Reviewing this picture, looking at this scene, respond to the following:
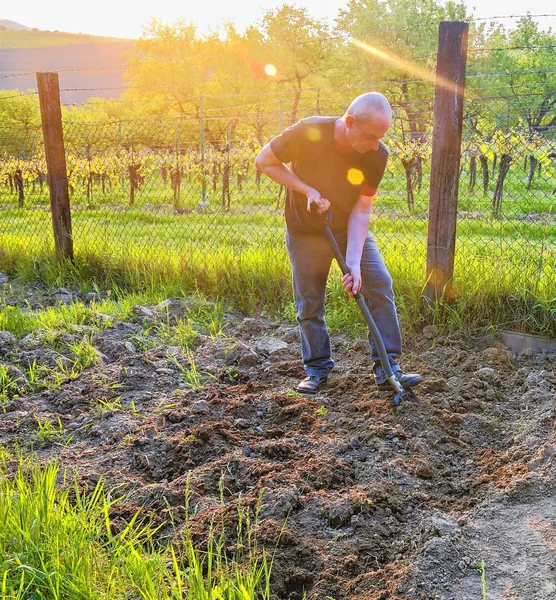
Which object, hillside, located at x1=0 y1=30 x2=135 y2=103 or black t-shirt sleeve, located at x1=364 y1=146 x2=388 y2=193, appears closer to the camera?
black t-shirt sleeve, located at x1=364 y1=146 x2=388 y2=193

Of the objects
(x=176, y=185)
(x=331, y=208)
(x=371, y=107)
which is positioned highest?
(x=371, y=107)

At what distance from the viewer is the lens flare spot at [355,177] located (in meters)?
3.42

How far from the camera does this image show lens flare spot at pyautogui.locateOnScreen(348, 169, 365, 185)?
11.2ft

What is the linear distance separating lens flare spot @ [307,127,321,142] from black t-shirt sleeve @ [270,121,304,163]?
40 mm

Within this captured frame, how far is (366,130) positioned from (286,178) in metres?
0.53

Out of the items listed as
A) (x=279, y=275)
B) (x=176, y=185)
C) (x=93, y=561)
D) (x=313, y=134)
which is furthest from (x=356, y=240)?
(x=176, y=185)

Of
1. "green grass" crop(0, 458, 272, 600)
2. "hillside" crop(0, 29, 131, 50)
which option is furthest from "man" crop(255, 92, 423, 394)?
"hillside" crop(0, 29, 131, 50)

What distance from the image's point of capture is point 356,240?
11.1ft

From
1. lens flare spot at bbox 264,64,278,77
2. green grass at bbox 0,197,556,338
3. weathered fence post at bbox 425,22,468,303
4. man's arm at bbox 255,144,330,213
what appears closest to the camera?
man's arm at bbox 255,144,330,213

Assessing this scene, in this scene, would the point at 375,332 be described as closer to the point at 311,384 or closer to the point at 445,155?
the point at 311,384

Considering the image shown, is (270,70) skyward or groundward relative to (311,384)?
skyward

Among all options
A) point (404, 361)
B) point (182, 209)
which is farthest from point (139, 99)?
point (404, 361)

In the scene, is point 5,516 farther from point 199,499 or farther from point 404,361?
point 404,361

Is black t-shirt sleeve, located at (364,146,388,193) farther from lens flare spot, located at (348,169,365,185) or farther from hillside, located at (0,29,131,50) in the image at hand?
hillside, located at (0,29,131,50)
